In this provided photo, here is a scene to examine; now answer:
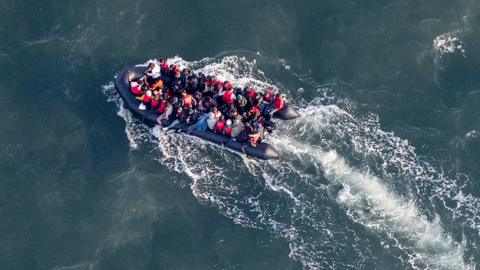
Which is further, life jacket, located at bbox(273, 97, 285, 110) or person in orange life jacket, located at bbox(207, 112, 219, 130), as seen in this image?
life jacket, located at bbox(273, 97, 285, 110)

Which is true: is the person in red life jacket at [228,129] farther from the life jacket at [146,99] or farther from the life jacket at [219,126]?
the life jacket at [146,99]

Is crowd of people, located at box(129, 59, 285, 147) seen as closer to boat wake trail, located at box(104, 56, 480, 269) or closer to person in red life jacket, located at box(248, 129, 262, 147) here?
person in red life jacket, located at box(248, 129, 262, 147)

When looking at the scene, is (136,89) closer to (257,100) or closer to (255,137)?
(257,100)

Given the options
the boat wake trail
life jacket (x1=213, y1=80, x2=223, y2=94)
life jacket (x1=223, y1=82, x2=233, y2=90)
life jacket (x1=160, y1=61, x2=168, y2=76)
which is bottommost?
the boat wake trail

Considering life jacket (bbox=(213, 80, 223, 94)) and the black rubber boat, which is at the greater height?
life jacket (bbox=(213, 80, 223, 94))

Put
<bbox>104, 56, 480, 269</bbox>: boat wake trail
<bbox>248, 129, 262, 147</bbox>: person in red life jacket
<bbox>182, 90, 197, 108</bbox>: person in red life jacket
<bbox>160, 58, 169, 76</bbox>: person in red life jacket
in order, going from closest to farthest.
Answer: <bbox>104, 56, 480, 269</bbox>: boat wake trail < <bbox>248, 129, 262, 147</bbox>: person in red life jacket < <bbox>182, 90, 197, 108</bbox>: person in red life jacket < <bbox>160, 58, 169, 76</bbox>: person in red life jacket

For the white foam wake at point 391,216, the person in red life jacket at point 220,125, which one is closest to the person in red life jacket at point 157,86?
the person in red life jacket at point 220,125

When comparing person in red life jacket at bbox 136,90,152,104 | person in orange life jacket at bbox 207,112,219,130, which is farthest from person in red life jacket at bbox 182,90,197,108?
person in red life jacket at bbox 136,90,152,104
